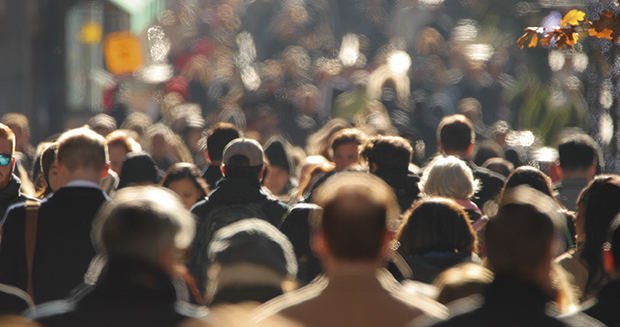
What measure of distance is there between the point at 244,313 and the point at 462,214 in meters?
2.48

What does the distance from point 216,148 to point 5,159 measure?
7.45 feet

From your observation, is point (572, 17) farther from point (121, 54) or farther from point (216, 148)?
point (121, 54)

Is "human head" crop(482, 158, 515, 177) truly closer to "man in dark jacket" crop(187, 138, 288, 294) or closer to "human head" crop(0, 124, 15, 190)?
"man in dark jacket" crop(187, 138, 288, 294)

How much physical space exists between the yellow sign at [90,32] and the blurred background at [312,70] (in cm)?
2

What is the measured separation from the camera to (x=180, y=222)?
4055 millimetres

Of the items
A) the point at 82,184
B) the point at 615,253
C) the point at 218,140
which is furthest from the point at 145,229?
the point at 218,140

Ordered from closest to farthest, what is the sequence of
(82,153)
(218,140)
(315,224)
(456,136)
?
(315,224)
(82,153)
(218,140)
(456,136)

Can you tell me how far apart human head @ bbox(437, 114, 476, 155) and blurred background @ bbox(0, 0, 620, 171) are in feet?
5.86

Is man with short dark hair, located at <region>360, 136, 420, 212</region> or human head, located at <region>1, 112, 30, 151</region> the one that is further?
human head, located at <region>1, 112, 30, 151</region>

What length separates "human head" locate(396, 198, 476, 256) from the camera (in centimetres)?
618

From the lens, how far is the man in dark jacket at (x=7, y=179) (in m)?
7.81

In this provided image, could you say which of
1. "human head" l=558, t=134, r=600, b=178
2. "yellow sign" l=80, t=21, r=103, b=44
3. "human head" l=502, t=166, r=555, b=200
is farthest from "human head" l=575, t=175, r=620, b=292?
"yellow sign" l=80, t=21, r=103, b=44

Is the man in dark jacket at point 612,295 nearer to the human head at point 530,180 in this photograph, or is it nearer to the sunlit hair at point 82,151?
the sunlit hair at point 82,151

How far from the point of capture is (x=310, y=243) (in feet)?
23.6
